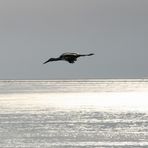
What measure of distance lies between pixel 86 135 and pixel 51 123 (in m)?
21.7

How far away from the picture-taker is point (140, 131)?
9688 cm

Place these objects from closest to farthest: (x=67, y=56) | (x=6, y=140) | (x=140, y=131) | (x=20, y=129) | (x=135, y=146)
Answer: (x=67, y=56) → (x=135, y=146) → (x=6, y=140) → (x=140, y=131) → (x=20, y=129)

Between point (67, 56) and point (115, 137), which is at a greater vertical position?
point (67, 56)

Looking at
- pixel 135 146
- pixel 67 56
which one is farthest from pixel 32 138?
pixel 67 56

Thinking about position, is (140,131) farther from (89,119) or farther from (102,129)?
(89,119)

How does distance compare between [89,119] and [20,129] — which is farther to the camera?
[89,119]

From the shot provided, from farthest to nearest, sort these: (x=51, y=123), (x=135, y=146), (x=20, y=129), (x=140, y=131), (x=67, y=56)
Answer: (x=51, y=123) → (x=20, y=129) → (x=140, y=131) → (x=135, y=146) → (x=67, y=56)

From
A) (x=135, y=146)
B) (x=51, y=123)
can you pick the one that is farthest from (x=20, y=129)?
(x=135, y=146)

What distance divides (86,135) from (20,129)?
13897mm

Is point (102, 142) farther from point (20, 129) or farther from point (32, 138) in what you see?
point (20, 129)

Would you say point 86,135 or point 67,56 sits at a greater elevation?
point 67,56

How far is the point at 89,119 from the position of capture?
12100 cm

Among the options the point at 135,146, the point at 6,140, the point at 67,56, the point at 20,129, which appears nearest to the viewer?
the point at 67,56

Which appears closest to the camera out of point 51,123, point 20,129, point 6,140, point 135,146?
point 135,146
